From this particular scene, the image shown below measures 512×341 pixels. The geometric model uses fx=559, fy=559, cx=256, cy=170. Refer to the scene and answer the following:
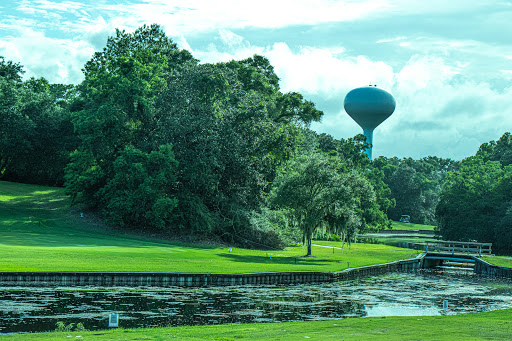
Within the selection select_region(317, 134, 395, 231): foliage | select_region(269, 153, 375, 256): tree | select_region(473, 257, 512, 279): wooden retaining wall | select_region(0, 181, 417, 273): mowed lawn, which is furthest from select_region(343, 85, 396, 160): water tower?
select_region(269, 153, 375, 256): tree

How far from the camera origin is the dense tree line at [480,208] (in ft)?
218

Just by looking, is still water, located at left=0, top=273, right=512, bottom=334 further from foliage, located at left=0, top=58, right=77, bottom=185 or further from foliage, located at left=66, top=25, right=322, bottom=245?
foliage, located at left=0, top=58, right=77, bottom=185

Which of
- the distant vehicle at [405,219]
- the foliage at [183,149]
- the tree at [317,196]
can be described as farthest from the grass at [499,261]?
the distant vehicle at [405,219]

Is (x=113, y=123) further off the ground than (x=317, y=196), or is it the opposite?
(x=113, y=123)

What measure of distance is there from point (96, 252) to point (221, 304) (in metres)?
13.1

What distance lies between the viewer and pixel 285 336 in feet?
47.6

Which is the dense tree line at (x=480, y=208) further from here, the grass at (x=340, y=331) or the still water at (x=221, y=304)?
the grass at (x=340, y=331)

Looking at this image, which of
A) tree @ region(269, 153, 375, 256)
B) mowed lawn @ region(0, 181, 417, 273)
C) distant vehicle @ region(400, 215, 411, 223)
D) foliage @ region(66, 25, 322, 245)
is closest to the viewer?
mowed lawn @ region(0, 181, 417, 273)

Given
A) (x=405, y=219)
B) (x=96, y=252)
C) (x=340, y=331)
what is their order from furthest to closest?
(x=405, y=219)
(x=96, y=252)
(x=340, y=331)

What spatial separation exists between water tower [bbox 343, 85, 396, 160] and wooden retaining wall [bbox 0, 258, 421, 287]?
4358 inches

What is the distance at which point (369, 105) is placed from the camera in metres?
141

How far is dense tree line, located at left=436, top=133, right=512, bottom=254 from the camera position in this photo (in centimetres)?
6631

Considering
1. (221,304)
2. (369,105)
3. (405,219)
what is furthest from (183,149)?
(405,219)

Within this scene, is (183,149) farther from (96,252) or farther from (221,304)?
(221,304)
